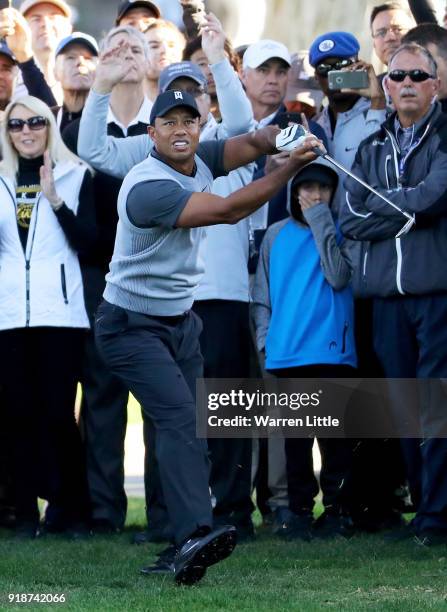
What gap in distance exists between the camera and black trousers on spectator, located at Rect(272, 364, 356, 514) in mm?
8148

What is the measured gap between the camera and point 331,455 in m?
8.18

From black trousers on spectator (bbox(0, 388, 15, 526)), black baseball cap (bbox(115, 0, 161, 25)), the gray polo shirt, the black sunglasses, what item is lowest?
black trousers on spectator (bbox(0, 388, 15, 526))

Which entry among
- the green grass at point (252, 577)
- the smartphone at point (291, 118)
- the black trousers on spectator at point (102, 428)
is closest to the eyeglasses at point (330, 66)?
the smartphone at point (291, 118)

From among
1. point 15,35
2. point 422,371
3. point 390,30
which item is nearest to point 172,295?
point 422,371

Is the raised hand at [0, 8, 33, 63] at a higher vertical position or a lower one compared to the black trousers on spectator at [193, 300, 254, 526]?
higher

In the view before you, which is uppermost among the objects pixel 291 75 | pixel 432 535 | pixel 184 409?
pixel 291 75

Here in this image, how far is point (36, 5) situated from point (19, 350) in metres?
3.37

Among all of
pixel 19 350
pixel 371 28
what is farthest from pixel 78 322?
pixel 371 28

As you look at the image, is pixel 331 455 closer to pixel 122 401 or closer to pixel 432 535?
pixel 432 535

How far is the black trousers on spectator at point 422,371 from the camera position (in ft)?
25.0

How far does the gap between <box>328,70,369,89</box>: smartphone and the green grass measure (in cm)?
287

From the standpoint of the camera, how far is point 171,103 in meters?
6.82

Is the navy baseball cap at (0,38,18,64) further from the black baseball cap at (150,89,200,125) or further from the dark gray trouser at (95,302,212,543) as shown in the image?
the dark gray trouser at (95,302,212,543)

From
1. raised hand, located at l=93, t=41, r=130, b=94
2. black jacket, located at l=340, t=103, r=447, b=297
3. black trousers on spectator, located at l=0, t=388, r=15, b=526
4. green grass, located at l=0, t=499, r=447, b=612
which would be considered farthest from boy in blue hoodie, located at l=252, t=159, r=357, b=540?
black trousers on spectator, located at l=0, t=388, r=15, b=526
